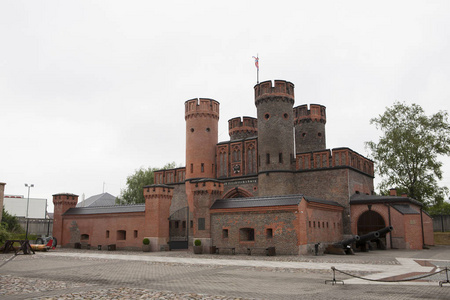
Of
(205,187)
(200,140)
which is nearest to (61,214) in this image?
(200,140)

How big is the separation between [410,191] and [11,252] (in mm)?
37380

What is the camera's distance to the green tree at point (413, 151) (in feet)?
132

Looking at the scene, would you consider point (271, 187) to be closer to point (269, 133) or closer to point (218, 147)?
point (269, 133)

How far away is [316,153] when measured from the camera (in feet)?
115

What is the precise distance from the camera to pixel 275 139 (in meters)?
35.3

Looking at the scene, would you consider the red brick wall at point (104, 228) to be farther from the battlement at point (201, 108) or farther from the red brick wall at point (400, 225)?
the red brick wall at point (400, 225)

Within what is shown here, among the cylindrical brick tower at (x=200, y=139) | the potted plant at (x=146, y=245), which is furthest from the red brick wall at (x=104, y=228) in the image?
the cylindrical brick tower at (x=200, y=139)

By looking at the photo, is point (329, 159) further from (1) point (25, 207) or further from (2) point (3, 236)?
(1) point (25, 207)

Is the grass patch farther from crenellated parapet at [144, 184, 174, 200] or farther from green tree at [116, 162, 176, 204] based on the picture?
green tree at [116, 162, 176, 204]

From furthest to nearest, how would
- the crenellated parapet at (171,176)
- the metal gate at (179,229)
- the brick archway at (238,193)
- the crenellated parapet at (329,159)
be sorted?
the crenellated parapet at (171,176) < the brick archway at (238,193) < the crenellated parapet at (329,159) < the metal gate at (179,229)

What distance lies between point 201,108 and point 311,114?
11899mm

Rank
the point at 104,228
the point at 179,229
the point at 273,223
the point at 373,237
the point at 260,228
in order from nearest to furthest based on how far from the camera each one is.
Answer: the point at 373,237 → the point at 273,223 → the point at 260,228 → the point at 104,228 → the point at 179,229

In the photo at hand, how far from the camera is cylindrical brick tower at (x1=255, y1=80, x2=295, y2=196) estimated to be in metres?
34.9

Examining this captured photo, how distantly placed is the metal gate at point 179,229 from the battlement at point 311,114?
53.3ft
